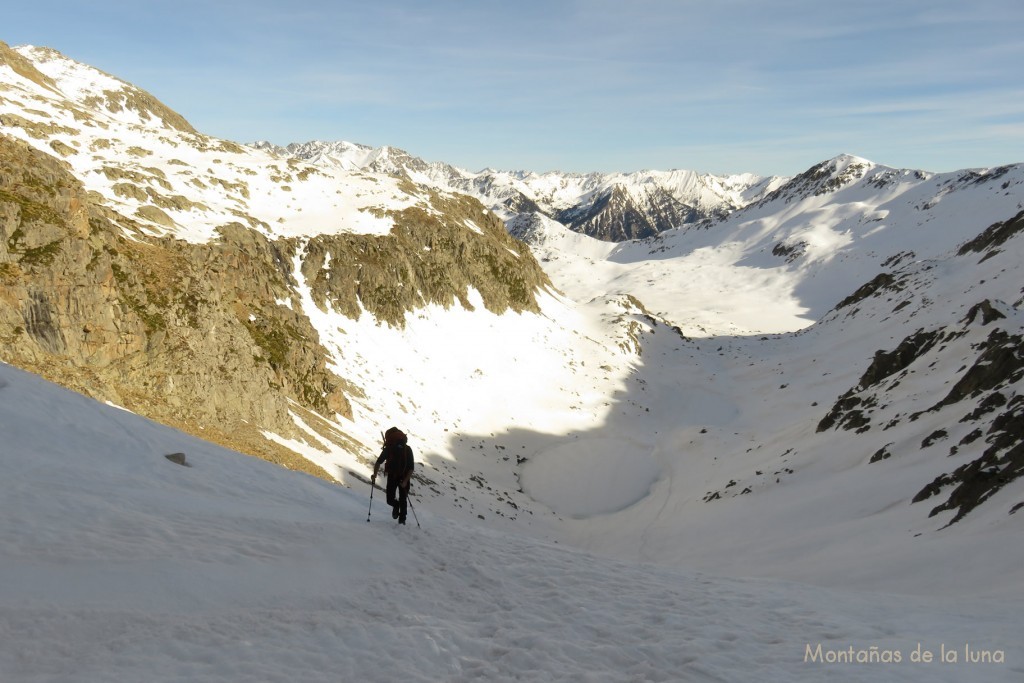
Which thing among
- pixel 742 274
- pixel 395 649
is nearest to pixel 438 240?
pixel 395 649

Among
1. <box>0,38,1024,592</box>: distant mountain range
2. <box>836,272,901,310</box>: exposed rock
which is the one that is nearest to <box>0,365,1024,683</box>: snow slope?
<box>0,38,1024,592</box>: distant mountain range

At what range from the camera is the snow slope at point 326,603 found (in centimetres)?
734

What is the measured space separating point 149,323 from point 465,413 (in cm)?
2412

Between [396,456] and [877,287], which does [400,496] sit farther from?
[877,287]

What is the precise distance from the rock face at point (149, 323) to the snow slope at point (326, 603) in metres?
8.51

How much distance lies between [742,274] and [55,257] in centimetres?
16721

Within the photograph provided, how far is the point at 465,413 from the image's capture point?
148 feet

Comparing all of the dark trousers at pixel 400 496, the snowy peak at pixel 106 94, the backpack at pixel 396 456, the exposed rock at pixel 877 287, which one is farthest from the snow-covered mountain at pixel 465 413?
the snowy peak at pixel 106 94

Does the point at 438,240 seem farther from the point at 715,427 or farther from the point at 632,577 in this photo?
the point at 632,577

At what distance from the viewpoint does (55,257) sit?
74.6ft

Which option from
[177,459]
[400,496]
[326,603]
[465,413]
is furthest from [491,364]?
[326,603]

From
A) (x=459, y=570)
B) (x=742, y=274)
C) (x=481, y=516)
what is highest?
(x=742, y=274)

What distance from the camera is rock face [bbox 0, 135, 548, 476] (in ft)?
71.2

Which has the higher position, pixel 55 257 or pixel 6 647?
pixel 55 257
